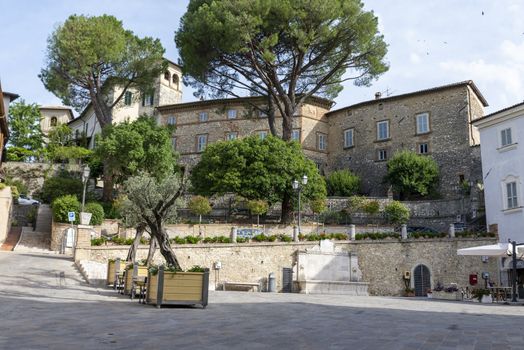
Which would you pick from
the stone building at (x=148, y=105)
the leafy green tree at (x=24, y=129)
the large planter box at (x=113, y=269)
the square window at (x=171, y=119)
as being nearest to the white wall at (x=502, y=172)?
the large planter box at (x=113, y=269)

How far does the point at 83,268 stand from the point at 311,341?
1482 centimetres

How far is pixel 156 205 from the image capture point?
15.6 metres

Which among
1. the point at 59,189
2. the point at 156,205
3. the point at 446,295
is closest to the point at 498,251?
the point at 446,295

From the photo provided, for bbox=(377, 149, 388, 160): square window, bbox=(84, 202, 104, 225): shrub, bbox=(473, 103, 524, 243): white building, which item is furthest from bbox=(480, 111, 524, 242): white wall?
bbox=(84, 202, 104, 225): shrub

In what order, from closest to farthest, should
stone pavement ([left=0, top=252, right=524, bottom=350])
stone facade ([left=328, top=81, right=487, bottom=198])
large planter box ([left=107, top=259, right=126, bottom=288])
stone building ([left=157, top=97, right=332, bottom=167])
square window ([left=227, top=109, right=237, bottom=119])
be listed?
stone pavement ([left=0, top=252, right=524, bottom=350]) < large planter box ([left=107, top=259, right=126, bottom=288]) < stone facade ([left=328, top=81, right=487, bottom=198]) < stone building ([left=157, top=97, right=332, bottom=167]) < square window ([left=227, top=109, right=237, bottom=119])

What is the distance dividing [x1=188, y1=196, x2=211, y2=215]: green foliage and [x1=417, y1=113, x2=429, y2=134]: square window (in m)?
19.9

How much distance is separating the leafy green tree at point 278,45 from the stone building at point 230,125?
37.5ft

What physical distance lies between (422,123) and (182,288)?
1411 inches

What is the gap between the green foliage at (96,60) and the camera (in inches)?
1409

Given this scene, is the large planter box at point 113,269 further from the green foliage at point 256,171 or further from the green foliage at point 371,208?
the green foliage at point 371,208

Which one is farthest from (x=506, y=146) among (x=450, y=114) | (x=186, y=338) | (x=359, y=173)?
(x=186, y=338)

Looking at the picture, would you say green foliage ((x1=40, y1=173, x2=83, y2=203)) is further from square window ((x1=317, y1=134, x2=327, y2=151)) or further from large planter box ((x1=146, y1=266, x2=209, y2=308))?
large planter box ((x1=146, y1=266, x2=209, y2=308))

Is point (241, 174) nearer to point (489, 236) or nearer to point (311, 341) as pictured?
point (489, 236)

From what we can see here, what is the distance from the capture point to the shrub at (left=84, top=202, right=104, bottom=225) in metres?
31.0
